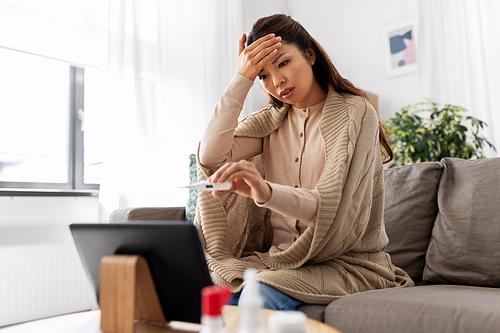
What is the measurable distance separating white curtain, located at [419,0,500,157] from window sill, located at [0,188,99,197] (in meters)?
2.39

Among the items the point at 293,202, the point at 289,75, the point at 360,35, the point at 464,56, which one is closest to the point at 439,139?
the point at 464,56

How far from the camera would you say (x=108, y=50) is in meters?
2.49

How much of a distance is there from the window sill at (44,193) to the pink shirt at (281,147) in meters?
1.29

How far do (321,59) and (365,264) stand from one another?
2.22 ft

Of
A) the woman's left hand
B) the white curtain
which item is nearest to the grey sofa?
the woman's left hand

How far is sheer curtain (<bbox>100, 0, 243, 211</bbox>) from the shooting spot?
8.22 feet

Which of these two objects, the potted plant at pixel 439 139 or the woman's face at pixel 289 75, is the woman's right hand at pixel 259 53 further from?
the potted plant at pixel 439 139

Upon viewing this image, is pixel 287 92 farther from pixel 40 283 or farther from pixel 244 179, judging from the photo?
pixel 40 283

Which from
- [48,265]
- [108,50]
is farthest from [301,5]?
[48,265]

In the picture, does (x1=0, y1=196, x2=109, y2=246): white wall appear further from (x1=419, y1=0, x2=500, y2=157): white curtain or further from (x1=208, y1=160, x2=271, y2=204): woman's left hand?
(x1=419, y1=0, x2=500, y2=157): white curtain

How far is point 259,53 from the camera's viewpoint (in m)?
1.32

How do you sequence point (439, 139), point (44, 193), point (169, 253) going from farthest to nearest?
point (439, 139) < point (44, 193) < point (169, 253)

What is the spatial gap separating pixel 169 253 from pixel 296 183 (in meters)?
0.77

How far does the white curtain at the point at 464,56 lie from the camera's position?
2855mm
